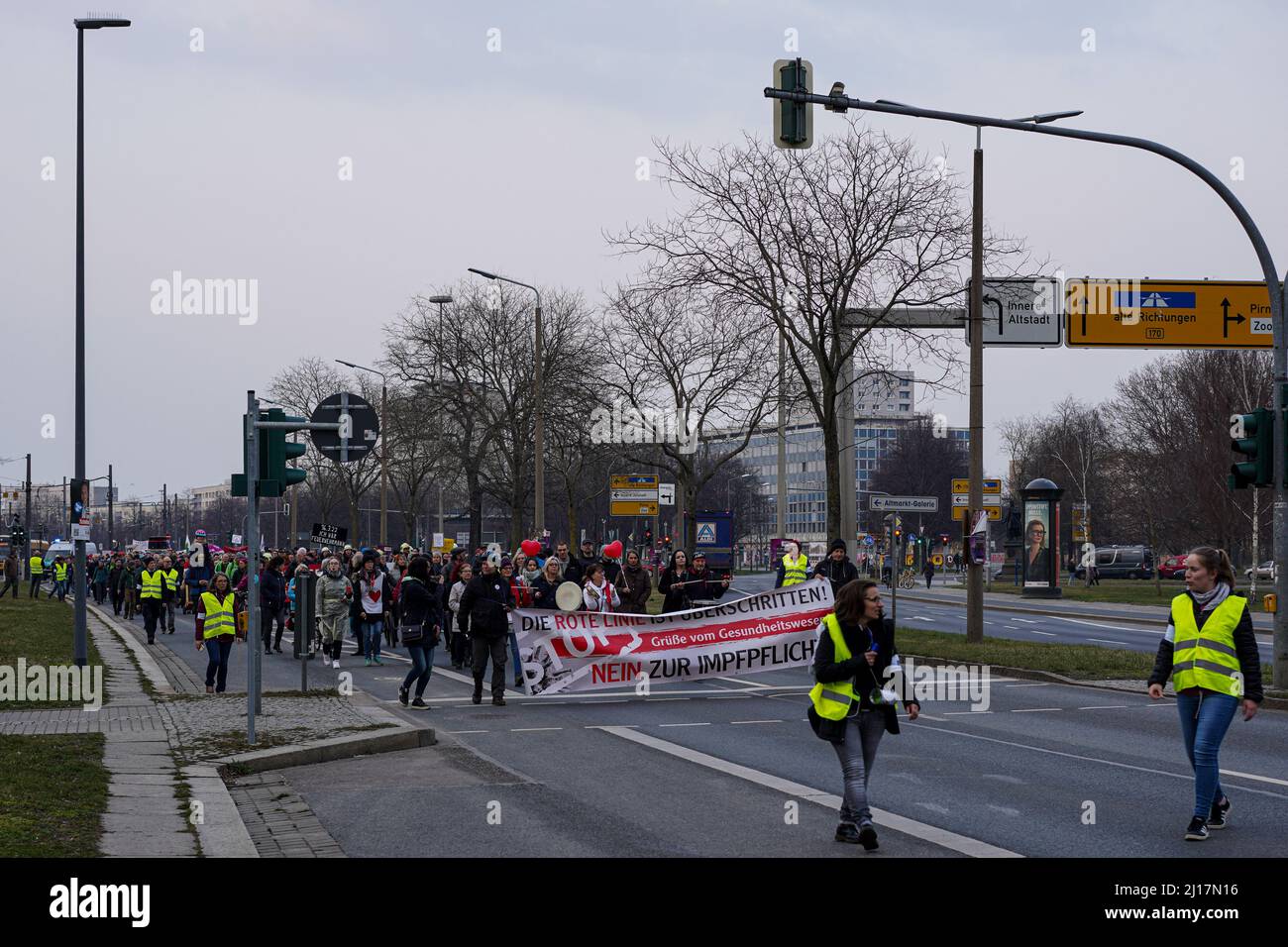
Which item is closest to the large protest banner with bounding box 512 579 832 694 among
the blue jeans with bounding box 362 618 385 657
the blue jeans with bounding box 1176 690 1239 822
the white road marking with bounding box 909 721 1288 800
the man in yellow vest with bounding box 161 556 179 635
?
the white road marking with bounding box 909 721 1288 800

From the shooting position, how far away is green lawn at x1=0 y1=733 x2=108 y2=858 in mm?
8430

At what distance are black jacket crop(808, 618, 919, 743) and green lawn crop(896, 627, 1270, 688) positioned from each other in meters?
11.8

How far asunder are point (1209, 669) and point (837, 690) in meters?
2.30

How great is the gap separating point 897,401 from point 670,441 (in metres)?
148

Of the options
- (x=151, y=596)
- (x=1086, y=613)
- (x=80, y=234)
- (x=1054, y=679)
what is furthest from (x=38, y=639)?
(x=1086, y=613)

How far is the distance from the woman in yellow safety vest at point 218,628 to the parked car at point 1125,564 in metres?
66.3

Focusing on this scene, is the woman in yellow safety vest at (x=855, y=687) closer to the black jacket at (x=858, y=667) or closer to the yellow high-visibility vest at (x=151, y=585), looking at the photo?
the black jacket at (x=858, y=667)

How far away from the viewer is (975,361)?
23.5 meters

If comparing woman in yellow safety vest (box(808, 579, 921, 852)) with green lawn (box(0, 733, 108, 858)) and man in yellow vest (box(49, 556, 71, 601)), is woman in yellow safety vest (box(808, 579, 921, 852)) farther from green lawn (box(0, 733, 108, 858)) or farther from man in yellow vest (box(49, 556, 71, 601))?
man in yellow vest (box(49, 556, 71, 601))

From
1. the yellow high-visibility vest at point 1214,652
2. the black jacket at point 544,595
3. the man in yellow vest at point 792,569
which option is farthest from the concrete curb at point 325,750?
the man in yellow vest at point 792,569

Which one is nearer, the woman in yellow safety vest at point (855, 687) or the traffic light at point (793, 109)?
the woman in yellow safety vest at point (855, 687)

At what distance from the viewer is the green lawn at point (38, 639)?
65.6 feet
